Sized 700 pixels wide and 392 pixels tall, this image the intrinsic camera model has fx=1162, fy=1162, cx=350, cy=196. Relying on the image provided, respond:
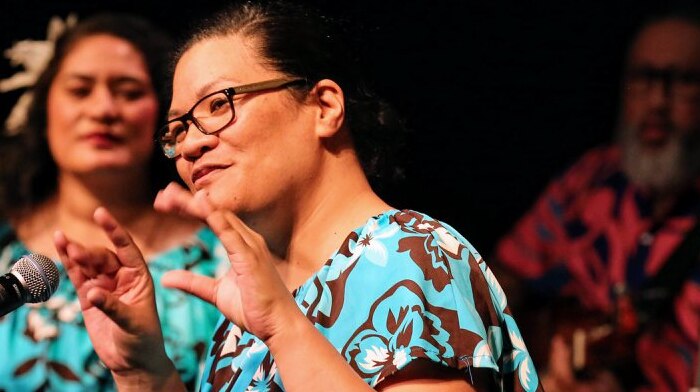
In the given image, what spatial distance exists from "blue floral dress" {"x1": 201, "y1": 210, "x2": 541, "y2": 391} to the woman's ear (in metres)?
0.21

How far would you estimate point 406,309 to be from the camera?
1713 millimetres

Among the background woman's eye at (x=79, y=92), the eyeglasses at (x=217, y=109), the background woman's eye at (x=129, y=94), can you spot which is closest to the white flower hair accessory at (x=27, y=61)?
the background woman's eye at (x=79, y=92)

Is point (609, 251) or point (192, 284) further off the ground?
point (192, 284)

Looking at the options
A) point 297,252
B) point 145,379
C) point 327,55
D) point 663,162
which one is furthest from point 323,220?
point 663,162

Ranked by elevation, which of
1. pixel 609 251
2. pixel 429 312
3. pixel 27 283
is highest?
pixel 27 283

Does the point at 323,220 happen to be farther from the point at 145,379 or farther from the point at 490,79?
the point at 490,79

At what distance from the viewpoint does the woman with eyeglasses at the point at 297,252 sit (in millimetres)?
1671

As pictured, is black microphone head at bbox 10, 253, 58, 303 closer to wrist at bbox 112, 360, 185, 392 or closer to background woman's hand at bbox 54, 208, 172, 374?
background woman's hand at bbox 54, 208, 172, 374

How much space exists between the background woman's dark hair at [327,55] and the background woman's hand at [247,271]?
447mm

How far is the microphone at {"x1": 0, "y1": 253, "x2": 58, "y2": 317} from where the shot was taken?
1.83m

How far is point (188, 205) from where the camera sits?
1680 millimetres

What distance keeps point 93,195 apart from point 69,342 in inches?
18.7

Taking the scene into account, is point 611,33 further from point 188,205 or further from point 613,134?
point 188,205

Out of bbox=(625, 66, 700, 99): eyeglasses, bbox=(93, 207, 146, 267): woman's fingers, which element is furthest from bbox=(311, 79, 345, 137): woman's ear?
bbox=(625, 66, 700, 99): eyeglasses
